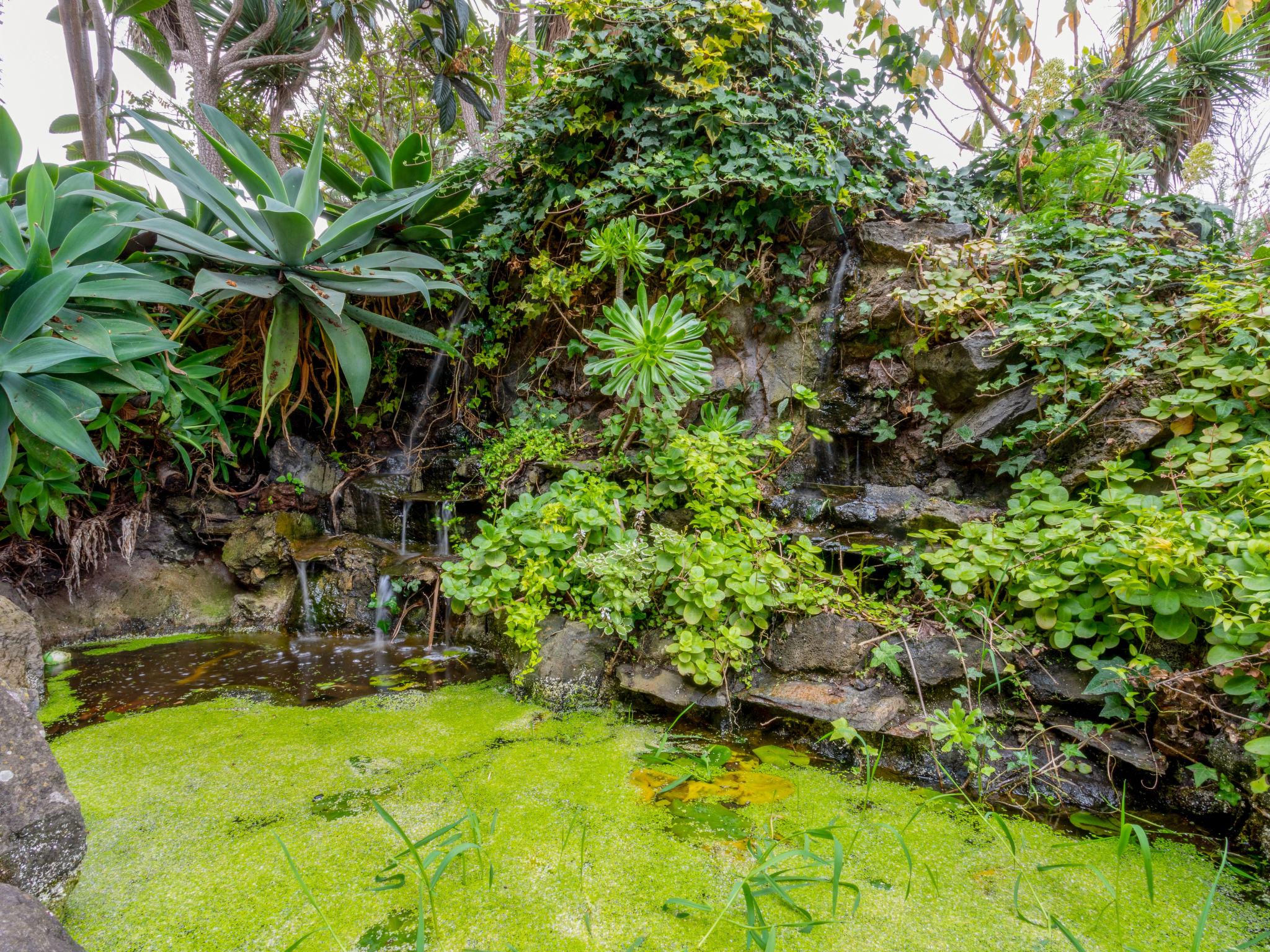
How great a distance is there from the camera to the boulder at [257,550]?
333 centimetres

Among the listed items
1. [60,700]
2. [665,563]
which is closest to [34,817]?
[60,700]

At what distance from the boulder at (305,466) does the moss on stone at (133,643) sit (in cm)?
99

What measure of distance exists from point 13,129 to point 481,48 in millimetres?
6905

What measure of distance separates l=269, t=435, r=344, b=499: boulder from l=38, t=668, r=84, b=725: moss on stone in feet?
4.78

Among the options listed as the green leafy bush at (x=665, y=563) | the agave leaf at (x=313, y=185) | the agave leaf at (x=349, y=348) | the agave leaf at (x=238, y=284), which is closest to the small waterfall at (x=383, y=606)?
the green leafy bush at (x=665, y=563)

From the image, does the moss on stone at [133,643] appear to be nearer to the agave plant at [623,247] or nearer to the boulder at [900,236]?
the agave plant at [623,247]

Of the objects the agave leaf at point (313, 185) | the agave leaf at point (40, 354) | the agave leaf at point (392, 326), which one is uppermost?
the agave leaf at point (313, 185)

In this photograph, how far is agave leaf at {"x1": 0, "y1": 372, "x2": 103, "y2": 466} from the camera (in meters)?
2.20

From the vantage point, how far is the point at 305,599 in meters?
3.28

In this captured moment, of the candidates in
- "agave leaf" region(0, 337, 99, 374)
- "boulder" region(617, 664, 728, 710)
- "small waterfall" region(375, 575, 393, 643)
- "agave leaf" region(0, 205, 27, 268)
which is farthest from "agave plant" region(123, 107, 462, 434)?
"boulder" region(617, 664, 728, 710)

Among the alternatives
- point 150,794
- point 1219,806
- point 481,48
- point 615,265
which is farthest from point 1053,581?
point 481,48

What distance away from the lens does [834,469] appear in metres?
3.21

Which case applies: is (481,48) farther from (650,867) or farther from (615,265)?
→ (650,867)

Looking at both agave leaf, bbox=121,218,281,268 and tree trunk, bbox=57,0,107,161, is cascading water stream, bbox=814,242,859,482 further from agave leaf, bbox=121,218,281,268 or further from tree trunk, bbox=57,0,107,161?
tree trunk, bbox=57,0,107,161
